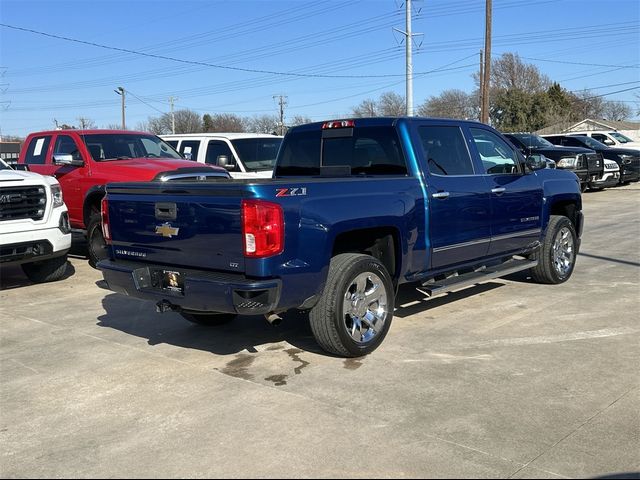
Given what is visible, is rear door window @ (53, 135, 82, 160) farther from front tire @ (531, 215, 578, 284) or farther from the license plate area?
front tire @ (531, 215, 578, 284)

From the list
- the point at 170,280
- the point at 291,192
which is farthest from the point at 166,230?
the point at 291,192

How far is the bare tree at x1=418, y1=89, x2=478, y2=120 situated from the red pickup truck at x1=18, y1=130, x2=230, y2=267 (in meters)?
74.2

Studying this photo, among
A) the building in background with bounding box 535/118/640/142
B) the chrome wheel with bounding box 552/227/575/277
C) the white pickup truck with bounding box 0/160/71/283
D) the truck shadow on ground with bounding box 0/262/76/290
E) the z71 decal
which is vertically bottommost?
the truck shadow on ground with bounding box 0/262/76/290

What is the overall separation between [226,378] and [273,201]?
143cm

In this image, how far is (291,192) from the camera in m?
4.46

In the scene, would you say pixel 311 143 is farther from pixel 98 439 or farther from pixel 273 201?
pixel 98 439

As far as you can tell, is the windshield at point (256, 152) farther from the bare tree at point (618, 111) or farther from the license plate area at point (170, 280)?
the bare tree at point (618, 111)

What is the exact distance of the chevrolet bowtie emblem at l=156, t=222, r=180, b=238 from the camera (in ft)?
15.8

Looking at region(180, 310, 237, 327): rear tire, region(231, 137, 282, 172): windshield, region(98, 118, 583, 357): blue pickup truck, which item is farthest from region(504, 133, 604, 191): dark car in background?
region(180, 310, 237, 327): rear tire

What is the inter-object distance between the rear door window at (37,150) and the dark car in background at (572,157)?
1299 centimetres

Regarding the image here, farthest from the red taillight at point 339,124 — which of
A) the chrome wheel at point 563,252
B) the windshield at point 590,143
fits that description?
the windshield at point 590,143

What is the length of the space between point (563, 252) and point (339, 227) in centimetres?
429

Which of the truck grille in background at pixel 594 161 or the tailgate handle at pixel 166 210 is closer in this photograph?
the tailgate handle at pixel 166 210

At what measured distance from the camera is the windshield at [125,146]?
988 cm
